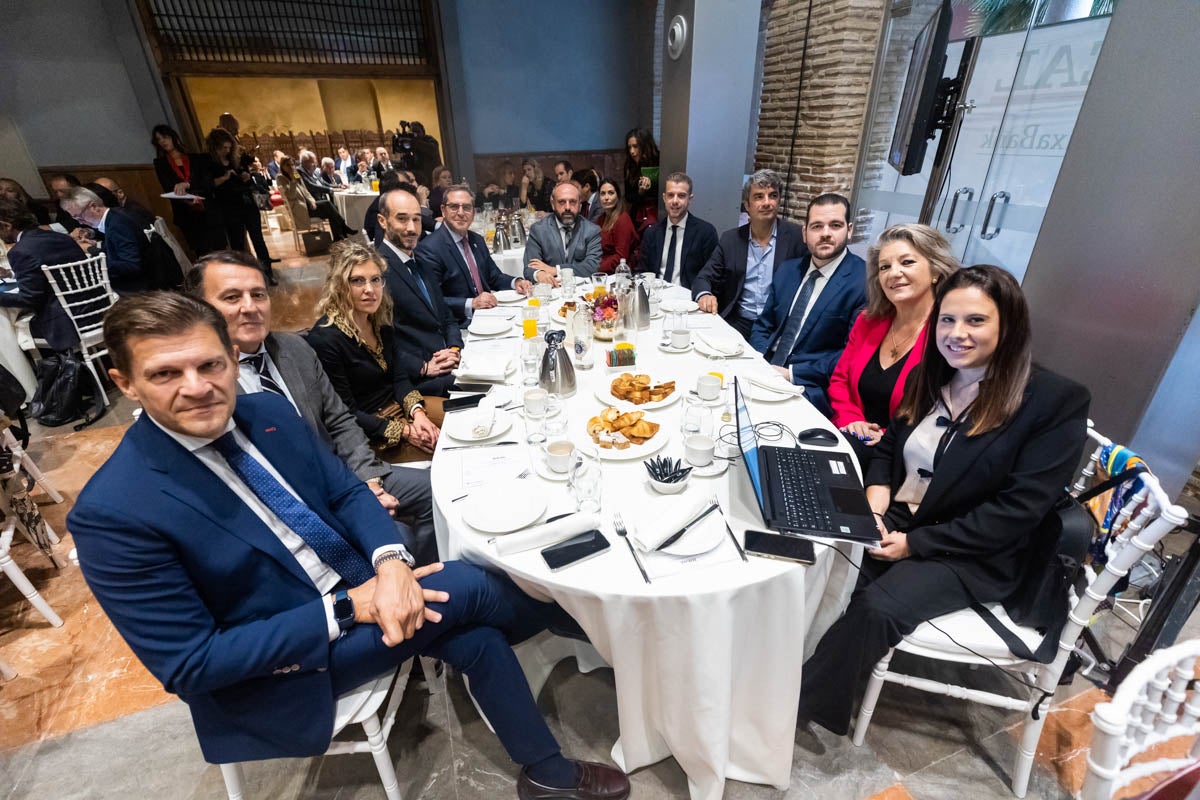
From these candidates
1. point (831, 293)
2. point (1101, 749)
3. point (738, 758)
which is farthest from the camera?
point (831, 293)

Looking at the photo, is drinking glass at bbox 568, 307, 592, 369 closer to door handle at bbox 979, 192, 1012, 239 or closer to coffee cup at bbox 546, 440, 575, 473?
coffee cup at bbox 546, 440, 575, 473

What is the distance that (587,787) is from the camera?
1378mm

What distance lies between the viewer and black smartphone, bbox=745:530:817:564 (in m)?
1.14

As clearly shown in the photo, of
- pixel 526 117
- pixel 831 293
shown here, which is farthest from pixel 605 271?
pixel 526 117

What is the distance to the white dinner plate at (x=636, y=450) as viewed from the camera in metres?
1.47

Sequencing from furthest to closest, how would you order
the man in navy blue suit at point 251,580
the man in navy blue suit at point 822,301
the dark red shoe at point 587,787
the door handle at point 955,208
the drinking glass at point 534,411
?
the door handle at point 955,208, the man in navy blue suit at point 822,301, the drinking glass at point 534,411, the dark red shoe at point 587,787, the man in navy blue suit at point 251,580

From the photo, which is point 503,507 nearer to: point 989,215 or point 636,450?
point 636,450

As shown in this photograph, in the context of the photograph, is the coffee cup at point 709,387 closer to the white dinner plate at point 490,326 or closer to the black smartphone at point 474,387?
the black smartphone at point 474,387

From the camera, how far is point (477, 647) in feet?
4.17

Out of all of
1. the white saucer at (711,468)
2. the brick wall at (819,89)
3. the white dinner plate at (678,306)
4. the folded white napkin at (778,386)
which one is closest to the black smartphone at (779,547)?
the white saucer at (711,468)

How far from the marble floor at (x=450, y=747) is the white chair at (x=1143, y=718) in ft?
2.63

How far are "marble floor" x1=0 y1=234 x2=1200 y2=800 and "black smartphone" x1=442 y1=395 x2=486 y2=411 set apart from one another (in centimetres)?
90

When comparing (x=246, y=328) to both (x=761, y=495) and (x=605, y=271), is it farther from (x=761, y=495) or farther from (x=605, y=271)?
(x=605, y=271)

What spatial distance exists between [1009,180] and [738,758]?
14.3ft
